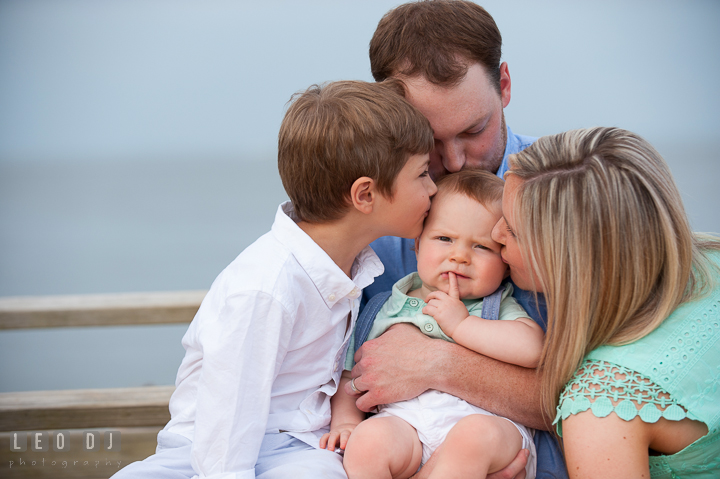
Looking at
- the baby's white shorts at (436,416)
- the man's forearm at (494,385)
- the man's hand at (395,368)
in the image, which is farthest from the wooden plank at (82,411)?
the man's forearm at (494,385)

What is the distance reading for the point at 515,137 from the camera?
2.02m

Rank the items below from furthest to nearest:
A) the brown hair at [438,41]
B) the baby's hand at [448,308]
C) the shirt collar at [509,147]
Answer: the shirt collar at [509,147]
the brown hair at [438,41]
the baby's hand at [448,308]

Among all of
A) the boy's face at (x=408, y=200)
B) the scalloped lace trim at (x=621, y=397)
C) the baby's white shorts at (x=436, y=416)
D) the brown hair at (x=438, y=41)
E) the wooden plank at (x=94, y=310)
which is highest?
the brown hair at (x=438, y=41)

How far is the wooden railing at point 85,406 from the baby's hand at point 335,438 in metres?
1.37

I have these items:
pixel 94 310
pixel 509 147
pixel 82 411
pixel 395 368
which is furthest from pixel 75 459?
pixel 509 147

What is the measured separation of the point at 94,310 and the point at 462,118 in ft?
6.55

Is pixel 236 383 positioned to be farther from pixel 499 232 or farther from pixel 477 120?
pixel 477 120

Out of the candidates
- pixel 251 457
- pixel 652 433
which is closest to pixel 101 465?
pixel 251 457

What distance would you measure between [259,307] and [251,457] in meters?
0.35

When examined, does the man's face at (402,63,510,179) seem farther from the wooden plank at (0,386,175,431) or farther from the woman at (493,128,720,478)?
the wooden plank at (0,386,175,431)

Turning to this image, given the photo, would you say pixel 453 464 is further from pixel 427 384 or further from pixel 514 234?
pixel 514 234

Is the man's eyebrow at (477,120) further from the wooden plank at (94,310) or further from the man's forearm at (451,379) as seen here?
the wooden plank at (94,310)

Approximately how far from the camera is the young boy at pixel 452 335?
4.31 feet

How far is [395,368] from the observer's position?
1.50 m
